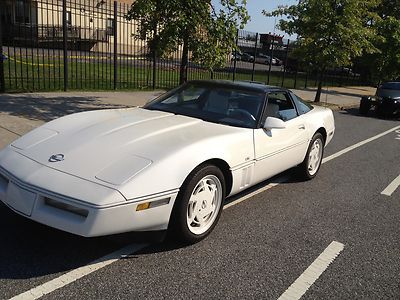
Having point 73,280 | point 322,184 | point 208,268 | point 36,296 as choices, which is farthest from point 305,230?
point 36,296

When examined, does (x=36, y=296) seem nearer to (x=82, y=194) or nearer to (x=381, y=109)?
(x=82, y=194)

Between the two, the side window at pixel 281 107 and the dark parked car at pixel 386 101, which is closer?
the side window at pixel 281 107

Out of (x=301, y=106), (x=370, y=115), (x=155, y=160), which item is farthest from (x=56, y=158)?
(x=370, y=115)

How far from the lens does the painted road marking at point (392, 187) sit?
542 centimetres

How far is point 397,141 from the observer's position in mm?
9453

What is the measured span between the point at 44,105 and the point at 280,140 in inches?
246

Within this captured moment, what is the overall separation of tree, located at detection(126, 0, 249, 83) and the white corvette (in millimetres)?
3313

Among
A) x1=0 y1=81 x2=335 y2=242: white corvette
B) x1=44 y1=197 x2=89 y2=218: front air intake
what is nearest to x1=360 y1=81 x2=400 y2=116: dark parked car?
x1=0 y1=81 x2=335 y2=242: white corvette

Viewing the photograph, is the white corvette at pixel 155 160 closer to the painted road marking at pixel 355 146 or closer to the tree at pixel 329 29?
the painted road marking at pixel 355 146

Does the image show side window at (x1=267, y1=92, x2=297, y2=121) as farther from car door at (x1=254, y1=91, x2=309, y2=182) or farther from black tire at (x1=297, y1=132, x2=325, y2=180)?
black tire at (x1=297, y1=132, x2=325, y2=180)

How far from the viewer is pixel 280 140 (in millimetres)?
4559

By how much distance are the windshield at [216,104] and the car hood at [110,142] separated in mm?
204

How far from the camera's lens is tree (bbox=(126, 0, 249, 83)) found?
7801mm

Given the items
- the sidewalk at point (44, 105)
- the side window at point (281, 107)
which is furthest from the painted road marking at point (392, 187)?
Answer: the sidewalk at point (44, 105)
